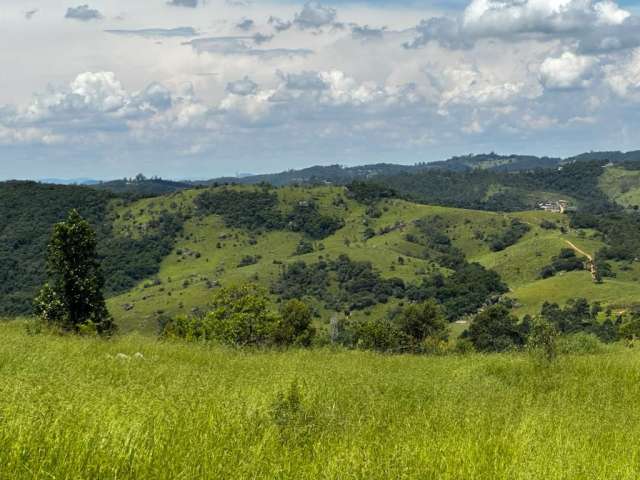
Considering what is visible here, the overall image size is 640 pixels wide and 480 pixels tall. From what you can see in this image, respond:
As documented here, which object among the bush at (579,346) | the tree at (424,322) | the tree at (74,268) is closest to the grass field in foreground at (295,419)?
the bush at (579,346)

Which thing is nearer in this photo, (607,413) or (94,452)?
(94,452)

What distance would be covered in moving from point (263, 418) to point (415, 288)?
188 m

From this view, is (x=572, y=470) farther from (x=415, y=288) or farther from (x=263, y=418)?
(x=415, y=288)

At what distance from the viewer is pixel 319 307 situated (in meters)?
187

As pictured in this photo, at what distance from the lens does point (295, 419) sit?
8.03 metres

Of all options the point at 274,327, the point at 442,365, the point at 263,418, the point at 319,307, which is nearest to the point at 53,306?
the point at 274,327

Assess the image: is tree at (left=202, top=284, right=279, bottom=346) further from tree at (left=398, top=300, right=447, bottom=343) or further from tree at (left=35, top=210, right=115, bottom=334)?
tree at (left=398, top=300, right=447, bottom=343)

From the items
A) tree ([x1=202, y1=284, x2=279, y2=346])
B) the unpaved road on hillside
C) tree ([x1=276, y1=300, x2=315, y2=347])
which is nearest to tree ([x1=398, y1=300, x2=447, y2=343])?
tree ([x1=276, y1=300, x2=315, y2=347])

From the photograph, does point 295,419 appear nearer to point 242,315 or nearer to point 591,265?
point 242,315

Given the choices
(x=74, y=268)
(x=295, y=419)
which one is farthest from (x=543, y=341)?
(x=74, y=268)

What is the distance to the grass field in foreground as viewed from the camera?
546 centimetres

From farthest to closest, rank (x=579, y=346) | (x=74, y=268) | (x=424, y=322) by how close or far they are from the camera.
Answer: (x=424, y=322)
(x=74, y=268)
(x=579, y=346)

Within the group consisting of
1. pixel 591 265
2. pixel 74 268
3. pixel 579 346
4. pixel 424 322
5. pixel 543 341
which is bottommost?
pixel 591 265

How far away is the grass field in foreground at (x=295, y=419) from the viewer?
546 centimetres
